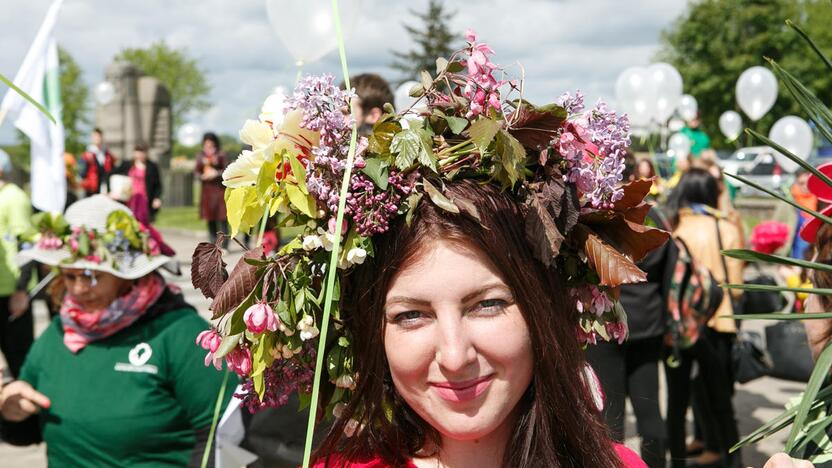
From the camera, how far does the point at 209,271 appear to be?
1.57m

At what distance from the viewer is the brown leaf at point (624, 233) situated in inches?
60.6

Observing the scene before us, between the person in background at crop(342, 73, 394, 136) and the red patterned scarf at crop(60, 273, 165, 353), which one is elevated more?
the person in background at crop(342, 73, 394, 136)

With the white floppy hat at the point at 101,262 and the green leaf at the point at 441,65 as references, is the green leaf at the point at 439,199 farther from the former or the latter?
the white floppy hat at the point at 101,262

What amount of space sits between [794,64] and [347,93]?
45.4 metres

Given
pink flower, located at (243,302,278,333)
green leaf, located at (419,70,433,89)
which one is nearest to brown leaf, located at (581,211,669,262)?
green leaf, located at (419,70,433,89)

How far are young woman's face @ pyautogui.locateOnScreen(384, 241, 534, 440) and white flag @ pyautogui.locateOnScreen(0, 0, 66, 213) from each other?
2.32 m

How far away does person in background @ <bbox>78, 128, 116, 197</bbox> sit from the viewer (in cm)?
1288

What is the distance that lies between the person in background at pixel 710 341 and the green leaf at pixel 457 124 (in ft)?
11.8

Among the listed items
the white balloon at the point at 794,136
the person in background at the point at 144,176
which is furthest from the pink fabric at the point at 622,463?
the person in background at the point at 144,176

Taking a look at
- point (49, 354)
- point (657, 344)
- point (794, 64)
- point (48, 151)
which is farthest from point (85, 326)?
point (794, 64)

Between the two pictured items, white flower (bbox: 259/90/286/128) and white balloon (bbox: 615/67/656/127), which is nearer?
white flower (bbox: 259/90/286/128)

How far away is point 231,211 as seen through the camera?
60.7 inches

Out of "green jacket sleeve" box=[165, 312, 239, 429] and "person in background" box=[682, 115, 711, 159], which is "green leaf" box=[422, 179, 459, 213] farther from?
"person in background" box=[682, 115, 711, 159]

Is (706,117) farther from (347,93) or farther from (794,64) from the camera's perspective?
(347,93)
